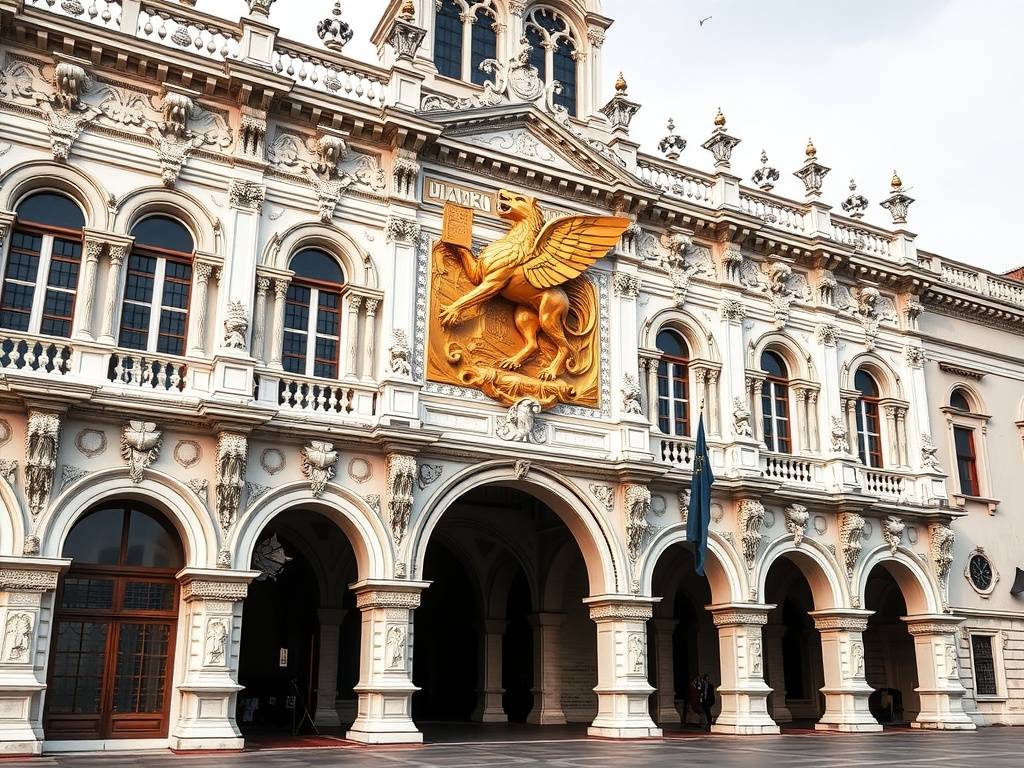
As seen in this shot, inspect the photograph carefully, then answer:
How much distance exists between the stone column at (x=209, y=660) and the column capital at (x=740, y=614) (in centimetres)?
1122

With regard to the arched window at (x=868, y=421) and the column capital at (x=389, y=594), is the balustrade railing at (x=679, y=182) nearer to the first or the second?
the arched window at (x=868, y=421)

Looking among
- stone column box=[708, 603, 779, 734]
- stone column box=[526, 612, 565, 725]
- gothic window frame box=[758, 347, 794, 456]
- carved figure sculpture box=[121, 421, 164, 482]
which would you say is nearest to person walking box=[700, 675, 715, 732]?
stone column box=[708, 603, 779, 734]

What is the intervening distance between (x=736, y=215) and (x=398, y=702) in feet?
48.1

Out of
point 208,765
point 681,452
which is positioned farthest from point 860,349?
point 208,765

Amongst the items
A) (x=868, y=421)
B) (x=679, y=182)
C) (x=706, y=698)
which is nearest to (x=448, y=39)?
(x=679, y=182)

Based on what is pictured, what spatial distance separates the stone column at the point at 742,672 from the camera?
23656mm

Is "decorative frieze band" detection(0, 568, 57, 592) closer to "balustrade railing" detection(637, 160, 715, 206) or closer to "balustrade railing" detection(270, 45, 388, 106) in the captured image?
"balustrade railing" detection(270, 45, 388, 106)

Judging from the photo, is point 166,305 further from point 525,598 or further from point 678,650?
point 678,650

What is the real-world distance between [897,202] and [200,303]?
2085cm

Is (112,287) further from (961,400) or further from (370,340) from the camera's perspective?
(961,400)

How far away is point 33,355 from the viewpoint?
60.0ft

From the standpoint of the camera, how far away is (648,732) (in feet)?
72.2

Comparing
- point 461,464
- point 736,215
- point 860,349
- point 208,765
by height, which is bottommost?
point 208,765

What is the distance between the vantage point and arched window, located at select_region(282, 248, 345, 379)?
21.2 metres
